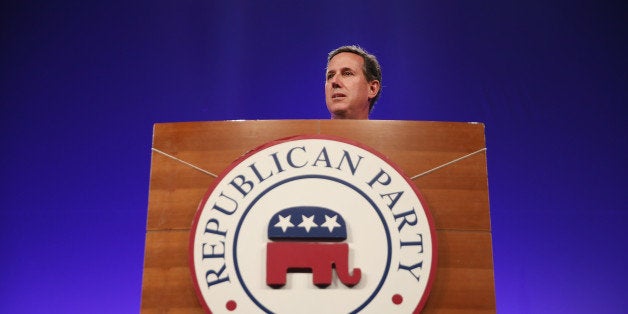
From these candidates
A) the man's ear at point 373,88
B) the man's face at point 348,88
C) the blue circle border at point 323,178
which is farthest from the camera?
the man's ear at point 373,88

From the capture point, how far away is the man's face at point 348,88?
146 centimetres

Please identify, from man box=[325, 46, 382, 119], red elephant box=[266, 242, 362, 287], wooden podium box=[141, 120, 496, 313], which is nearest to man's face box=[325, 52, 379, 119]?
man box=[325, 46, 382, 119]

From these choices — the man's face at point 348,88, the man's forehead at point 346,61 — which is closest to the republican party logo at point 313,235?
the man's face at point 348,88

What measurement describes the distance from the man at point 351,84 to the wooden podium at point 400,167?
53cm

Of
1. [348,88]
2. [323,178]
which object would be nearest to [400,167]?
[323,178]

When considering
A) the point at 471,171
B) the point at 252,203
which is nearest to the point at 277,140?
the point at 252,203

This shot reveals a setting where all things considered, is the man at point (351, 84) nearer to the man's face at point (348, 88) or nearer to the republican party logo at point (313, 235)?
the man's face at point (348, 88)

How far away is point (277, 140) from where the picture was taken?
90 cm

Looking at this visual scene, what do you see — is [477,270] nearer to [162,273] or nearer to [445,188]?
[445,188]

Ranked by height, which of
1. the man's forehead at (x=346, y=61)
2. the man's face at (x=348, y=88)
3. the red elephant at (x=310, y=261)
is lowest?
the red elephant at (x=310, y=261)

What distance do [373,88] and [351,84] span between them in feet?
0.35

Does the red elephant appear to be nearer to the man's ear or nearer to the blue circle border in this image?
the blue circle border

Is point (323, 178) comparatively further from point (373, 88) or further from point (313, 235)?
point (373, 88)

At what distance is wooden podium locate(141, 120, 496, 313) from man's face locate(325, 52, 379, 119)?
0.52m
